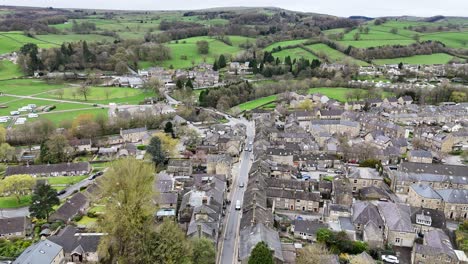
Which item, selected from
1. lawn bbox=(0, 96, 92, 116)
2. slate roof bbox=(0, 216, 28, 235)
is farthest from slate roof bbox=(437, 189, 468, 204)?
lawn bbox=(0, 96, 92, 116)

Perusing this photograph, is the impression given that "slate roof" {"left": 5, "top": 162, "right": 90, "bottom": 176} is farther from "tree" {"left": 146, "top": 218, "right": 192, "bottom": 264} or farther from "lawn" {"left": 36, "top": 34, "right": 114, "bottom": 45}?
"lawn" {"left": 36, "top": 34, "right": 114, "bottom": 45}

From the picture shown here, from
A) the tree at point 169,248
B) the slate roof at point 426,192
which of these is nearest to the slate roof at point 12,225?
the tree at point 169,248

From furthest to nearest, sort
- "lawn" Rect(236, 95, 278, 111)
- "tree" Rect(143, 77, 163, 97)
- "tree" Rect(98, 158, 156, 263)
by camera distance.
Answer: "tree" Rect(143, 77, 163, 97)
"lawn" Rect(236, 95, 278, 111)
"tree" Rect(98, 158, 156, 263)

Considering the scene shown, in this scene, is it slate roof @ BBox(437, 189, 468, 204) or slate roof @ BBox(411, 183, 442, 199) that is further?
slate roof @ BBox(411, 183, 442, 199)

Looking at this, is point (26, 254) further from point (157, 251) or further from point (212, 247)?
point (212, 247)

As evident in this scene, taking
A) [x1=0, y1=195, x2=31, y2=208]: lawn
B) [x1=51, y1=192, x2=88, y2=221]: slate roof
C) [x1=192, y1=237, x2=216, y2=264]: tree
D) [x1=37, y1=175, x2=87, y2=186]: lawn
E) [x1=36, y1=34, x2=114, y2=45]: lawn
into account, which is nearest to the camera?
[x1=192, y1=237, x2=216, y2=264]: tree

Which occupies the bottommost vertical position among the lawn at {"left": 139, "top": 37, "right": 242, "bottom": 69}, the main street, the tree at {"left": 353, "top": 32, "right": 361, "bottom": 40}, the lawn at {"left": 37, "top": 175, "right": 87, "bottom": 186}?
the lawn at {"left": 37, "top": 175, "right": 87, "bottom": 186}

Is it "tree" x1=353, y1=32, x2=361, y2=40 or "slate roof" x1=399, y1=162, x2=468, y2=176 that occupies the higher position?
"tree" x1=353, y1=32, x2=361, y2=40
